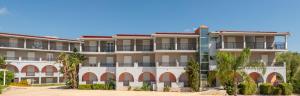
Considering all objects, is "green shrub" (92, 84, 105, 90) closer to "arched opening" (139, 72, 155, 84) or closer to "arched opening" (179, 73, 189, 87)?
"arched opening" (139, 72, 155, 84)

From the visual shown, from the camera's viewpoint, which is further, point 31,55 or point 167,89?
point 31,55

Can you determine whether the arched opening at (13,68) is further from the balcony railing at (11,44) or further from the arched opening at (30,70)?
the balcony railing at (11,44)

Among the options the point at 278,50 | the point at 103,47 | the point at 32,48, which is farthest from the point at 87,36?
the point at 278,50

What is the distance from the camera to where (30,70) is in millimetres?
57500

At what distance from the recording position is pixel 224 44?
44750 mm

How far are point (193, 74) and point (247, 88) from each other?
719cm

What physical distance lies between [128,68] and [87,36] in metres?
9.28

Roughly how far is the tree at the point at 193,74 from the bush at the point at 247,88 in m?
5.76

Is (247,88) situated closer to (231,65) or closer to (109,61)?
(231,65)

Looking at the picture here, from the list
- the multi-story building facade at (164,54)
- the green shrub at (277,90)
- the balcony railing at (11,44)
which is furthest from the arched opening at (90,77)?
the green shrub at (277,90)

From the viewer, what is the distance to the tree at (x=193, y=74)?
42312 millimetres

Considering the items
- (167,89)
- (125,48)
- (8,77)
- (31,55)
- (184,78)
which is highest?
(125,48)

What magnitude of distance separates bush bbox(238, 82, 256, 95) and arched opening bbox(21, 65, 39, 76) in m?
36.7

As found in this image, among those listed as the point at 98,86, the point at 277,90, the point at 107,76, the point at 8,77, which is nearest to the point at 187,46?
the point at 107,76
